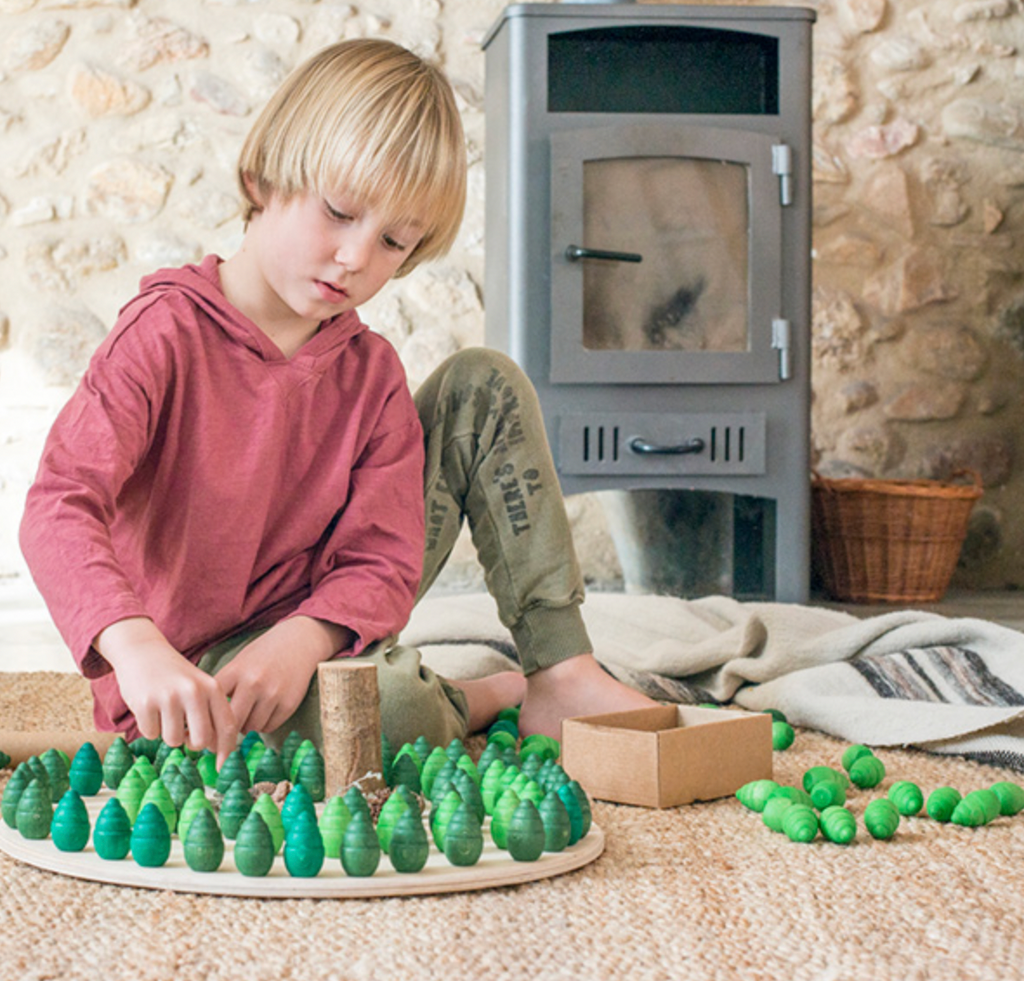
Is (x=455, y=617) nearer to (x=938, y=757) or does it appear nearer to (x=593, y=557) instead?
(x=938, y=757)

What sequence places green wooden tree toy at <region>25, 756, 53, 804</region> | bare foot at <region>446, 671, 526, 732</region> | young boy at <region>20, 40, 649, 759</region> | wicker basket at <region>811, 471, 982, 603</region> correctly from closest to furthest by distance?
green wooden tree toy at <region>25, 756, 53, 804</region>
young boy at <region>20, 40, 649, 759</region>
bare foot at <region>446, 671, 526, 732</region>
wicker basket at <region>811, 471, 982, 603</region>

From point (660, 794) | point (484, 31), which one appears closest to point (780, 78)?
point (484, 31)

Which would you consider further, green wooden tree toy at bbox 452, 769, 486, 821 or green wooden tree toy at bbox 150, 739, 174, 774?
green wooden tree toy at bbox 150, 739, 174, 774

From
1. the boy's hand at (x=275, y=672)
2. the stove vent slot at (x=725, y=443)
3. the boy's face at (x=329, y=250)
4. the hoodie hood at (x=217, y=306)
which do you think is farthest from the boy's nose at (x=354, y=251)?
the stove vent slot at (x=725, y=443)

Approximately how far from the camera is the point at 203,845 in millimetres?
813

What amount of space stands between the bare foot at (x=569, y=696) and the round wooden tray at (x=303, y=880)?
46cm

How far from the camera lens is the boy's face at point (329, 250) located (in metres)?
1.17

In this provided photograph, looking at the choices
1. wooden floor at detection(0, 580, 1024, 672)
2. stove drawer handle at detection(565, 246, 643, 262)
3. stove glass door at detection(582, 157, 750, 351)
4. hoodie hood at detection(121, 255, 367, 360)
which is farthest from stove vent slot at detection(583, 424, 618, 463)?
hoodie hood at detection(121, 255, 367, 360)

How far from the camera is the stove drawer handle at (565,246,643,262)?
7.82ft

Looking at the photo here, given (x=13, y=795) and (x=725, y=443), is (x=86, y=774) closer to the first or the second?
(x=13, y=795)

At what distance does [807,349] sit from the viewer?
246 cm

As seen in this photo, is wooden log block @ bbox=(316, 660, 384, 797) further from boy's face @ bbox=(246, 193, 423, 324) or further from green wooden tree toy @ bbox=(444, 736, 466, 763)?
boy's face @ bbox=(246, 193, 423, 324)

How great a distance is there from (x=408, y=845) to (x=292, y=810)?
8 cm

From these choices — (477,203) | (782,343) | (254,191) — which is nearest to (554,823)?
(254,191)
